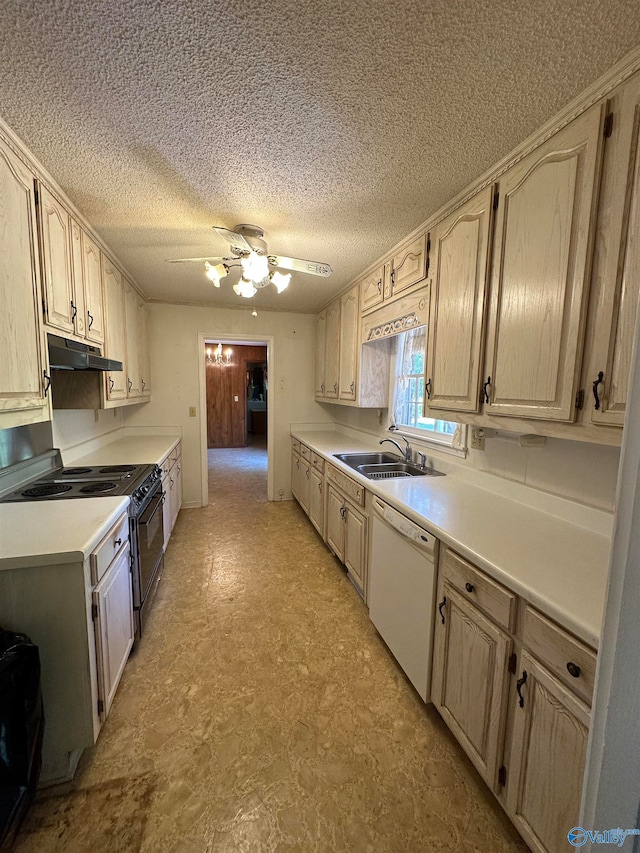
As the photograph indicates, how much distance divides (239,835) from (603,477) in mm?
1805

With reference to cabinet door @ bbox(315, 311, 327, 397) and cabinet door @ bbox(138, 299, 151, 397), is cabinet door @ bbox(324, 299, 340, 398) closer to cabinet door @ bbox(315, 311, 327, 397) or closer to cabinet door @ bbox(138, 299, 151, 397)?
cabinet door @ bbox(315, 311, 327, 397)

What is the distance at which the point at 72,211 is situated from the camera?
1.82 metres

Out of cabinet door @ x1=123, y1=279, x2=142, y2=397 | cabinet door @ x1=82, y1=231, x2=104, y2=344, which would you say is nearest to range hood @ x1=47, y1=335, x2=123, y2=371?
cabinet door @ x1=82, y1=231, x2=104, y2=344

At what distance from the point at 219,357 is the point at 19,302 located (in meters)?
6.49

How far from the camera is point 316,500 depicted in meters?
3.23

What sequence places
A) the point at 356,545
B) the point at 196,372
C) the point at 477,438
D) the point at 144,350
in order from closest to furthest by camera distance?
the point at 477,438, the point at 356,545, the point at 144,350, the point at 196,372

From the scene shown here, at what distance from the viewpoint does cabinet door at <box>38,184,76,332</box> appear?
1.52m

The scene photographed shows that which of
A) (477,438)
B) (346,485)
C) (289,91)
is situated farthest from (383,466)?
(289,91)

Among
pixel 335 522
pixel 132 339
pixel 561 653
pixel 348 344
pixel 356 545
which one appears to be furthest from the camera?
pixel 348 344

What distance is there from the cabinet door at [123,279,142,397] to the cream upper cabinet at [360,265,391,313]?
6.57 feet

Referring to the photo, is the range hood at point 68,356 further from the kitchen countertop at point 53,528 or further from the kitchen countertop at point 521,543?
the kitchen countertop at point 521,543

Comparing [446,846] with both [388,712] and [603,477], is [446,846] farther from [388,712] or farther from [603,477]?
[603,477]

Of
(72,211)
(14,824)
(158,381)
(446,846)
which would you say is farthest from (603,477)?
(158,381)

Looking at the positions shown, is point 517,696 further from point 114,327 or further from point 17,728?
point 114,327
